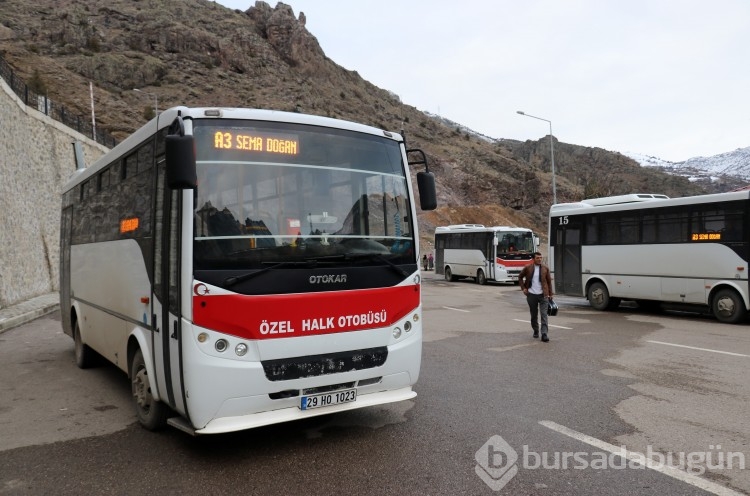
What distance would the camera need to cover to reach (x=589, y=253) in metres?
16.5

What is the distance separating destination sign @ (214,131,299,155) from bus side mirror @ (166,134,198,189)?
17.2 inches

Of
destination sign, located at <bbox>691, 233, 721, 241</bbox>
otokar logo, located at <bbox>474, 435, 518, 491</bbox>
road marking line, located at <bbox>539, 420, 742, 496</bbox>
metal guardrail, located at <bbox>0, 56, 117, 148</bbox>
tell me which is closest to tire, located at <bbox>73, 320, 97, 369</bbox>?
otokar logo, located at <bbox>474, 435, 518, 491</bbox>

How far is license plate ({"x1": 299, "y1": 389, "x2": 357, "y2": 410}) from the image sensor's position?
4.60 m

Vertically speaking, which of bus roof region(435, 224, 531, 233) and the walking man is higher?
bus roof region(435, 224, 531, 233)

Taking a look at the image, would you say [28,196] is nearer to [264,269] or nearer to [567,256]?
[567,256]

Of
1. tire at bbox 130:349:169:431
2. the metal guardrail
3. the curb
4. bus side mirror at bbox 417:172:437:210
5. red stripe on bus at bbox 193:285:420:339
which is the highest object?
the metal guardrail

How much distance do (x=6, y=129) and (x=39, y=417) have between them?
55.0 ft

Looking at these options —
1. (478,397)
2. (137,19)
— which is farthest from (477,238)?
(137,19)

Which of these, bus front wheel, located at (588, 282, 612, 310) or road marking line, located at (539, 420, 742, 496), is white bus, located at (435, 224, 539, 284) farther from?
road marking line, located at (539, 420, 742, 496)

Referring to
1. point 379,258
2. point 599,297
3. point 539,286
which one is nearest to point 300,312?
point 379,258

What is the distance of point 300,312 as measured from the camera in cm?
460

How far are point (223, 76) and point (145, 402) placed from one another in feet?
266

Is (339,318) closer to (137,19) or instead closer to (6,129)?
(6,129)

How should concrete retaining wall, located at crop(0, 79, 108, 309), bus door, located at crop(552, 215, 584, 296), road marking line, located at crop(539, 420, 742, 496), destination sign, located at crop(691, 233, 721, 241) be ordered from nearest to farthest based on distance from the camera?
road marking line, located at crop(539, 420, 742, 496)
destination sign, located at crop(691, 233, 721, 241)
bus door, located at crop(552, 215, 584, 296)
concrete retaining wall, located at crop(0, 79, 108, 309)
